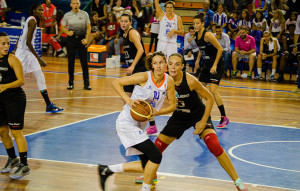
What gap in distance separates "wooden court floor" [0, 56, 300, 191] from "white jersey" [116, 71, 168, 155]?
71 cm

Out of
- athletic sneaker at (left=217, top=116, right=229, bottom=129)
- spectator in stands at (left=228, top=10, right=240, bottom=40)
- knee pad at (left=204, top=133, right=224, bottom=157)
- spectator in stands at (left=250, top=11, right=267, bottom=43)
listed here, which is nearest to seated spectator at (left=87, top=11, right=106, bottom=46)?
spectator in stands at (left=228, top=10, right=240, bottom=40)

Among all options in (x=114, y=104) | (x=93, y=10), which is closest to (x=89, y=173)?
(x=114, y=104)

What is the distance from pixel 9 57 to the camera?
5523 millimetres

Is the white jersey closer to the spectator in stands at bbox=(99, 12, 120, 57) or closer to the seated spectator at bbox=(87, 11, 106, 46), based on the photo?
the spectator in stands at bbox=(99, 12, 120, 57)

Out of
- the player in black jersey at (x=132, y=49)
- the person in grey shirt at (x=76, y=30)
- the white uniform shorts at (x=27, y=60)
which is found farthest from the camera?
the person in grey shirt at (x=76, y=30)

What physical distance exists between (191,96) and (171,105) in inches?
18.0

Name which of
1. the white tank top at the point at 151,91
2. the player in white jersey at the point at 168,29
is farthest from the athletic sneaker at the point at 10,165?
the player in white jersey at the point at 168,29

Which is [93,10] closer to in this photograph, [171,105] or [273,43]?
[273,43]

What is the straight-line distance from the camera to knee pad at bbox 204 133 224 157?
16.8ft

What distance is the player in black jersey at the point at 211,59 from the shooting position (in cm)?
836

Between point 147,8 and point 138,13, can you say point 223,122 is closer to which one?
point 138,13

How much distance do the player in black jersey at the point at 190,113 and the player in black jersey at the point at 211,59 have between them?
306 centimetres

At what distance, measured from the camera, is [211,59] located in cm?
876

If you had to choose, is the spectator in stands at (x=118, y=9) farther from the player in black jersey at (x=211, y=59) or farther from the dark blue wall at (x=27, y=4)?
the player in black jersey at (x=211, y=59)
